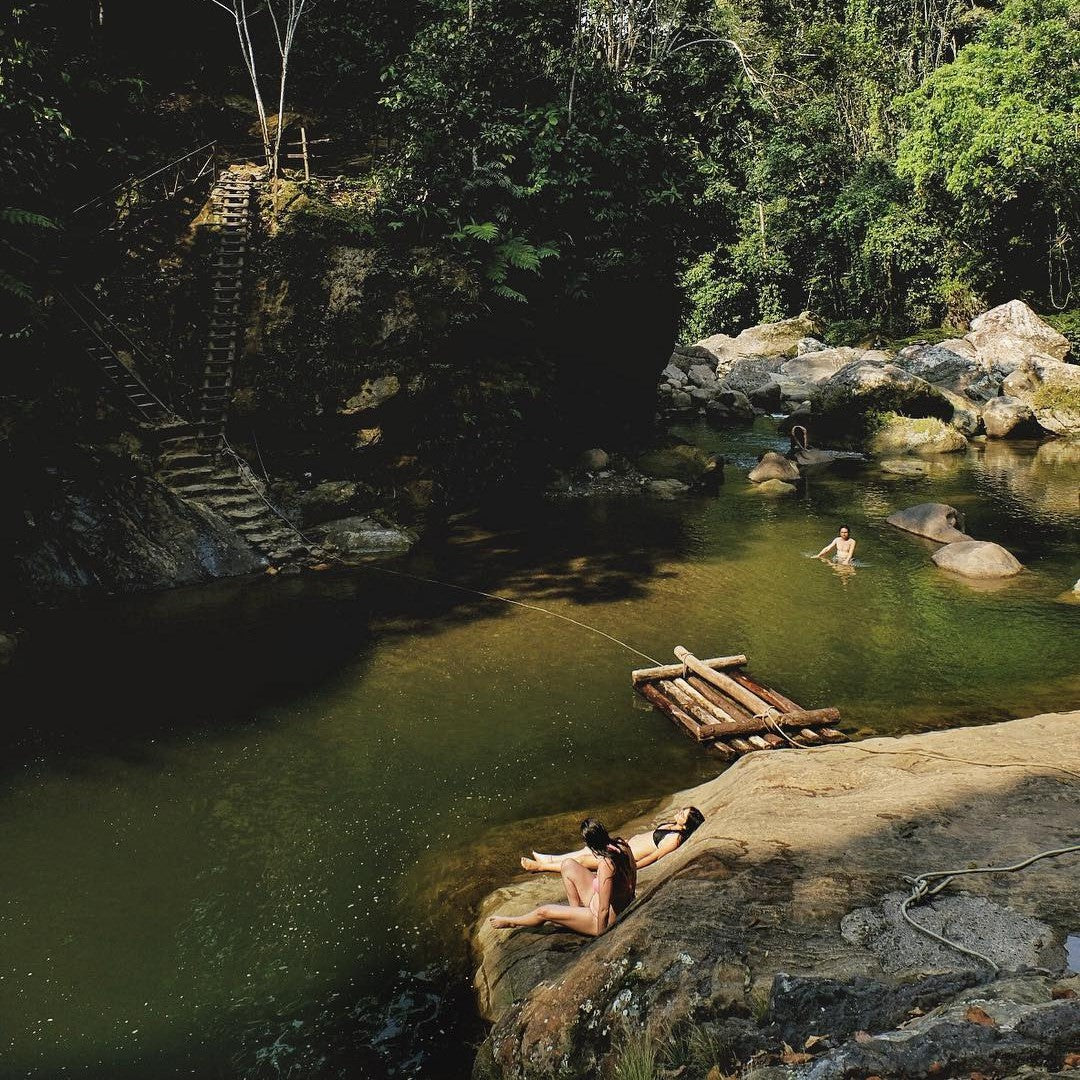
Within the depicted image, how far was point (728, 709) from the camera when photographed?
354 inches

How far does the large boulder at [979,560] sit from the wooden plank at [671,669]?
5828 millimetres

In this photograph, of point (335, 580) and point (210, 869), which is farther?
point (335, 580)

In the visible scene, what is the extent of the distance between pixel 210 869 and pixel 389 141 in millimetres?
17006

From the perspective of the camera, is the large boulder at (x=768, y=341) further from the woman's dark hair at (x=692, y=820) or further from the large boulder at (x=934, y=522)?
the woman's dark hair at (x=692, y=820)

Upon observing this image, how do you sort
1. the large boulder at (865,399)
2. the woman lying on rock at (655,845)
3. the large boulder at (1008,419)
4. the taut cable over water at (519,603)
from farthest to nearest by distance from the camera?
the large boulder at (1008,419), the large boulder at (865,399), the taut cable over water at (519,603), the woman lying on rock at (655,845)

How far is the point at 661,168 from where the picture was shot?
19.3 metres

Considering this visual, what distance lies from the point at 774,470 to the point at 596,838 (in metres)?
16.2

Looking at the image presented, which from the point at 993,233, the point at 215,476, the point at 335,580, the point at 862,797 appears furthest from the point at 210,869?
the point at 993,233

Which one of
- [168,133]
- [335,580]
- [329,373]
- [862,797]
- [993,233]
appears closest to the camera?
[862,797]

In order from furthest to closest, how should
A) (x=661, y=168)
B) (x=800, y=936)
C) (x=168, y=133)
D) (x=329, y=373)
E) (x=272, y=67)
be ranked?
(x=272, y=67) < (x=661, y=168) < (x=168, y=133) < (x=329, y=373) < (x=800, y=936)

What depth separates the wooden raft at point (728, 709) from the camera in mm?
8422

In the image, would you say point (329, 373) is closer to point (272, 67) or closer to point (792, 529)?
point (792, 529)

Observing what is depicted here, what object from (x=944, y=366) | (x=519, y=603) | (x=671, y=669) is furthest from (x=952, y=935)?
(x=944, y=366)

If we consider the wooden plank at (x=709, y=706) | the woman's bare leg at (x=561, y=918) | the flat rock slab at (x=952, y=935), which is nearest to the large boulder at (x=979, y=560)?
the wooden plank at (x=709, y=706)
